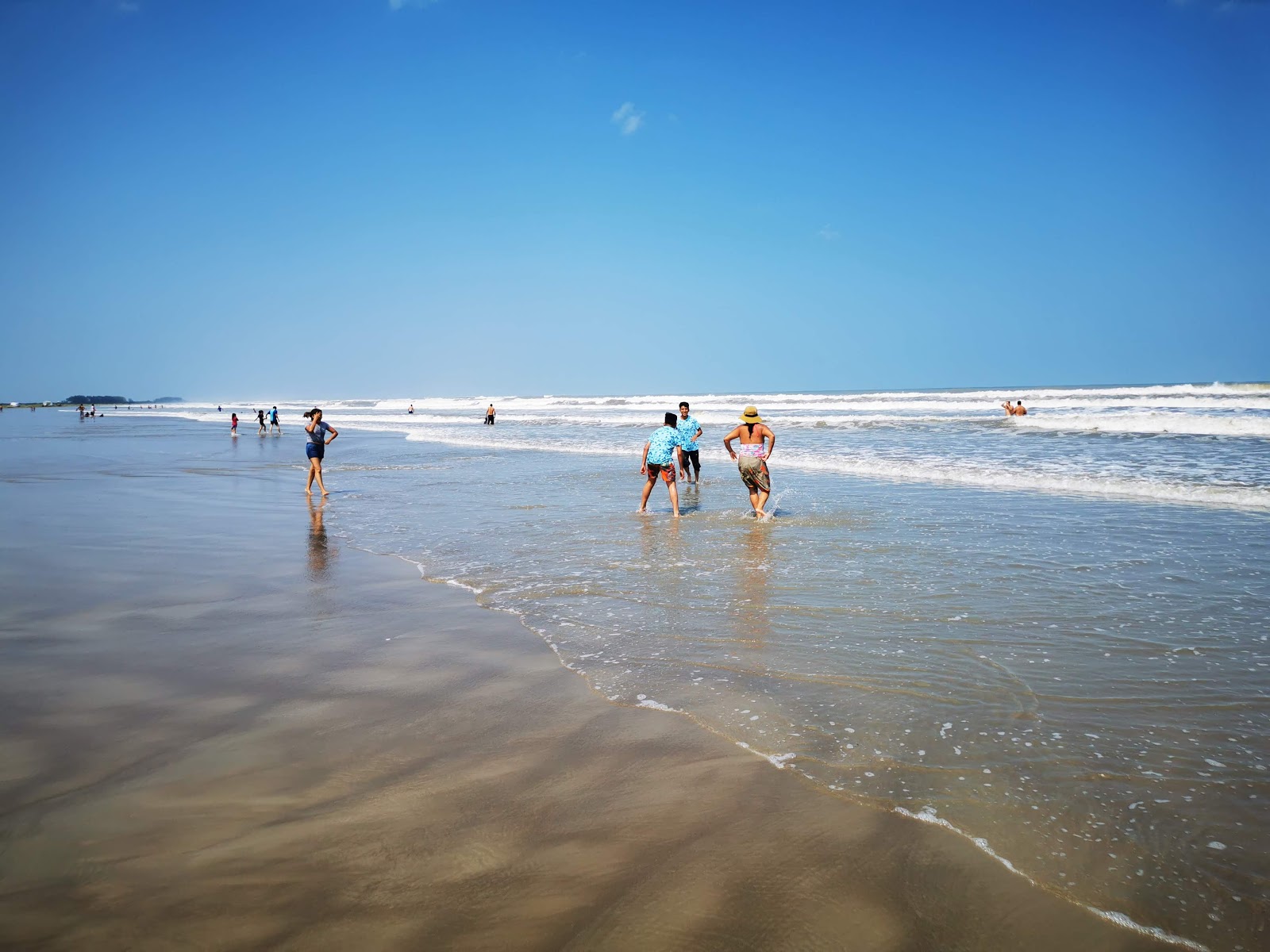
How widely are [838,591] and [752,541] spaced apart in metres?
2.77

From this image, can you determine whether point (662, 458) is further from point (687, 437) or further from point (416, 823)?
point (416, 823)

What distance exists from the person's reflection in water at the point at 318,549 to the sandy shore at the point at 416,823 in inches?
94.6

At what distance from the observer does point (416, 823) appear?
3205 mm

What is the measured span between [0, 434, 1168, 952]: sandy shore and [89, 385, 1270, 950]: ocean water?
13.4 inches

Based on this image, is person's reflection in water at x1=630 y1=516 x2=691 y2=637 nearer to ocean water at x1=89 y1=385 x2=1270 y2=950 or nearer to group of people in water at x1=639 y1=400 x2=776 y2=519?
ocean water at x1=89 y1=385 x2=1270 y2=950

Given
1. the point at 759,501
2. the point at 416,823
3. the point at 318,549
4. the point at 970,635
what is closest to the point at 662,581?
the point at 970,635

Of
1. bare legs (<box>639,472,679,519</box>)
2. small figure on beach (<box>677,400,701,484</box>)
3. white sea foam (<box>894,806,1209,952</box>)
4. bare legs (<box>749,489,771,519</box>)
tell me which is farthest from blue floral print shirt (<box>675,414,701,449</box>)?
white sea foam (<box>894,806,1209,952</box>)

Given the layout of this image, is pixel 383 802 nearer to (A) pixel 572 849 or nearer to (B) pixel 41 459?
(A) pixel 572 849

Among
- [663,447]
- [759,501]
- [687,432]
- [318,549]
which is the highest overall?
[687,432]

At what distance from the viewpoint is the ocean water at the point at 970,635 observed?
3.22m

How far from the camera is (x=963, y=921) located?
2.62m

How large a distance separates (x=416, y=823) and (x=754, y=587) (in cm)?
482

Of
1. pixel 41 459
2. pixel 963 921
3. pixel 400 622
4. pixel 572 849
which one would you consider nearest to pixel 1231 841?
pixel 963 921

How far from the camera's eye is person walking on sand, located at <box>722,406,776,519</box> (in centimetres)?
1188
